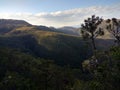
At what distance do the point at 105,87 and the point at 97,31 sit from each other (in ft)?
58.1

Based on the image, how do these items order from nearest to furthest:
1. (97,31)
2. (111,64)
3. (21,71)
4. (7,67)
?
(111,64) → (97,31) → (21,71) → (7,67)

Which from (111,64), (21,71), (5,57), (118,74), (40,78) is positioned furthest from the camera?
(5,57)

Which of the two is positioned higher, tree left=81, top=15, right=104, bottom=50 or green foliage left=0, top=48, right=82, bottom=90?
tree left=81, top=15, right=104, bottom=50

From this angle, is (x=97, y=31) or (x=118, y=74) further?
(x=97, y=31)

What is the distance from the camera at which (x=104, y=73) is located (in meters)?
48.4

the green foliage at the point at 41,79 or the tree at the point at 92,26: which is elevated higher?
the tree at the point at 92,26

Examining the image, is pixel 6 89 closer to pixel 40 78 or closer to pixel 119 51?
pixel 40 78

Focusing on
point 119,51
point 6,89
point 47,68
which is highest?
point 119,51

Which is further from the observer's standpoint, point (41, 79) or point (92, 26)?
point (41, 79)

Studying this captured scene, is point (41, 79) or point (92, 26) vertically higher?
point (92, 26)

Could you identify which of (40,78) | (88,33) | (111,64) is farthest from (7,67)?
(111,64)

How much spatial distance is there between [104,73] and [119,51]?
17.1ft

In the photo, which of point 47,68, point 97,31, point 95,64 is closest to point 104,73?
point 95,64

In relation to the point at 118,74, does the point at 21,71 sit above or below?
below
